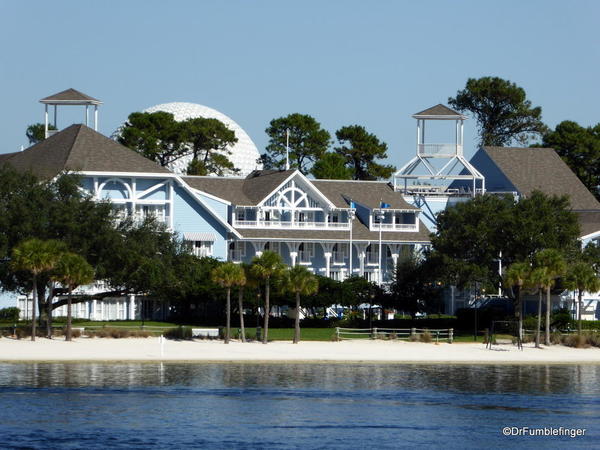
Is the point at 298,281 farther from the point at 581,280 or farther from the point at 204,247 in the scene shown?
the point at 204,247

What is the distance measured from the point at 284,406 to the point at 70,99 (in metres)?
60.8

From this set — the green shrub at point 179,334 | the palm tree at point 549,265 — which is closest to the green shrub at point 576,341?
the palm tree at point 549,265

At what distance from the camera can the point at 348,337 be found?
8269cm

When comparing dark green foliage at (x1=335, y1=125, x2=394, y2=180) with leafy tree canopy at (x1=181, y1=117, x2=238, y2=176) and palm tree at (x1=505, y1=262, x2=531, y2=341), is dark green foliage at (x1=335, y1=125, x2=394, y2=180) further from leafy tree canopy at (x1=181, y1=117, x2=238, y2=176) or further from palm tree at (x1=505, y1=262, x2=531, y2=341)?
palm tree at (x1=505, y1=262, x2=531, y2=341)

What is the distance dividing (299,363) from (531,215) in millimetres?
25126

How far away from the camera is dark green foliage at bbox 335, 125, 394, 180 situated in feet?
438

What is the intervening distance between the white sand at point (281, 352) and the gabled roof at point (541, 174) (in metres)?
35.6

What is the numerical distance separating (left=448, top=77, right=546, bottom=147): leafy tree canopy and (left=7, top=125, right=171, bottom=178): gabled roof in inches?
1991

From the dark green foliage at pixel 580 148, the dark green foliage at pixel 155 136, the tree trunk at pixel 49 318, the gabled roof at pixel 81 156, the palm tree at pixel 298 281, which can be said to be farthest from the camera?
the dark green foliage at pixel 580 148

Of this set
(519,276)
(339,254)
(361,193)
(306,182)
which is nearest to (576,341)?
(519,276)

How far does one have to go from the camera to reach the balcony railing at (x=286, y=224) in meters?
107

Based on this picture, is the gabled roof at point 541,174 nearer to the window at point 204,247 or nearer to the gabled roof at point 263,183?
the gabled roof at point 263,183

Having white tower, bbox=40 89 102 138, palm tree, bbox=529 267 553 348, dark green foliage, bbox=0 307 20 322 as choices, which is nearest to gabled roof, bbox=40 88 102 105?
white tower, bbox=40 89 102 138

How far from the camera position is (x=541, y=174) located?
384ft
